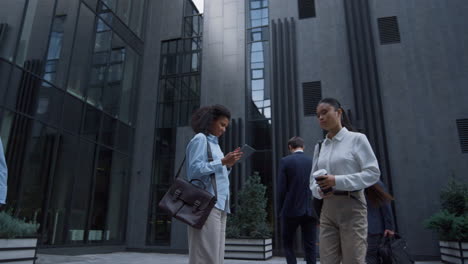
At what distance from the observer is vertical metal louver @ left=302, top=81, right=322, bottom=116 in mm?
11531

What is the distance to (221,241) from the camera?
2271 mm

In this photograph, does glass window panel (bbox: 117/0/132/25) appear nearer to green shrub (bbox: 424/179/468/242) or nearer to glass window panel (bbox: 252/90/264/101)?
glass window panel (bbox: 252/90/264/101)

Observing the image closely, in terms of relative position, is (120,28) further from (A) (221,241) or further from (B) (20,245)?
(A) (221,241)

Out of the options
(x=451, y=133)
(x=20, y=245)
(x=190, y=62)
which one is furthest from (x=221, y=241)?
(x=190, y=62)

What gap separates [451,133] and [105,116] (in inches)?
456

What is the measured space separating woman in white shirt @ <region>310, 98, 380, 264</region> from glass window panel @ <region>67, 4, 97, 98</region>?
9826 mm

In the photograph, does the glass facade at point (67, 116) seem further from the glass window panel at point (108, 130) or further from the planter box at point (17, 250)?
the planter box at point (17, 250)

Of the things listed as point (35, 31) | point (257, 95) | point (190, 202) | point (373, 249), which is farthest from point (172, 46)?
point (190, 202)

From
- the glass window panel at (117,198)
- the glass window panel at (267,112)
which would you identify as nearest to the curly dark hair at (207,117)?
the glass window panel at (267,112)

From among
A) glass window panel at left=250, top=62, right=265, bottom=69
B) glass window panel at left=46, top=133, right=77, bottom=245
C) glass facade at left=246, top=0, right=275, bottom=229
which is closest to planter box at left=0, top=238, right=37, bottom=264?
glass window panel at left=46, top=133, right=77, bottom=245

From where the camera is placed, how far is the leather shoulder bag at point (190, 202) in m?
2.14

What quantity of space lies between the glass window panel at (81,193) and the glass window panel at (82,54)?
5.99 ft

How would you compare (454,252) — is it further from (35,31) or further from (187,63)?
(35,31)

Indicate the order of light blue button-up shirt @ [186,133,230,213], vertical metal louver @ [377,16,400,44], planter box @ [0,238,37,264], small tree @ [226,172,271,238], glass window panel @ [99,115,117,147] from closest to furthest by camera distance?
1. light blue button-up shirt @ [186,133,230,213]
2. planter box @ [0,238,37,264]
3. small tree @ [226,172,271,238]
4. vertical metal louver @ [377,16,400,44]
5. glass window panel @ [99,115,117,147]
